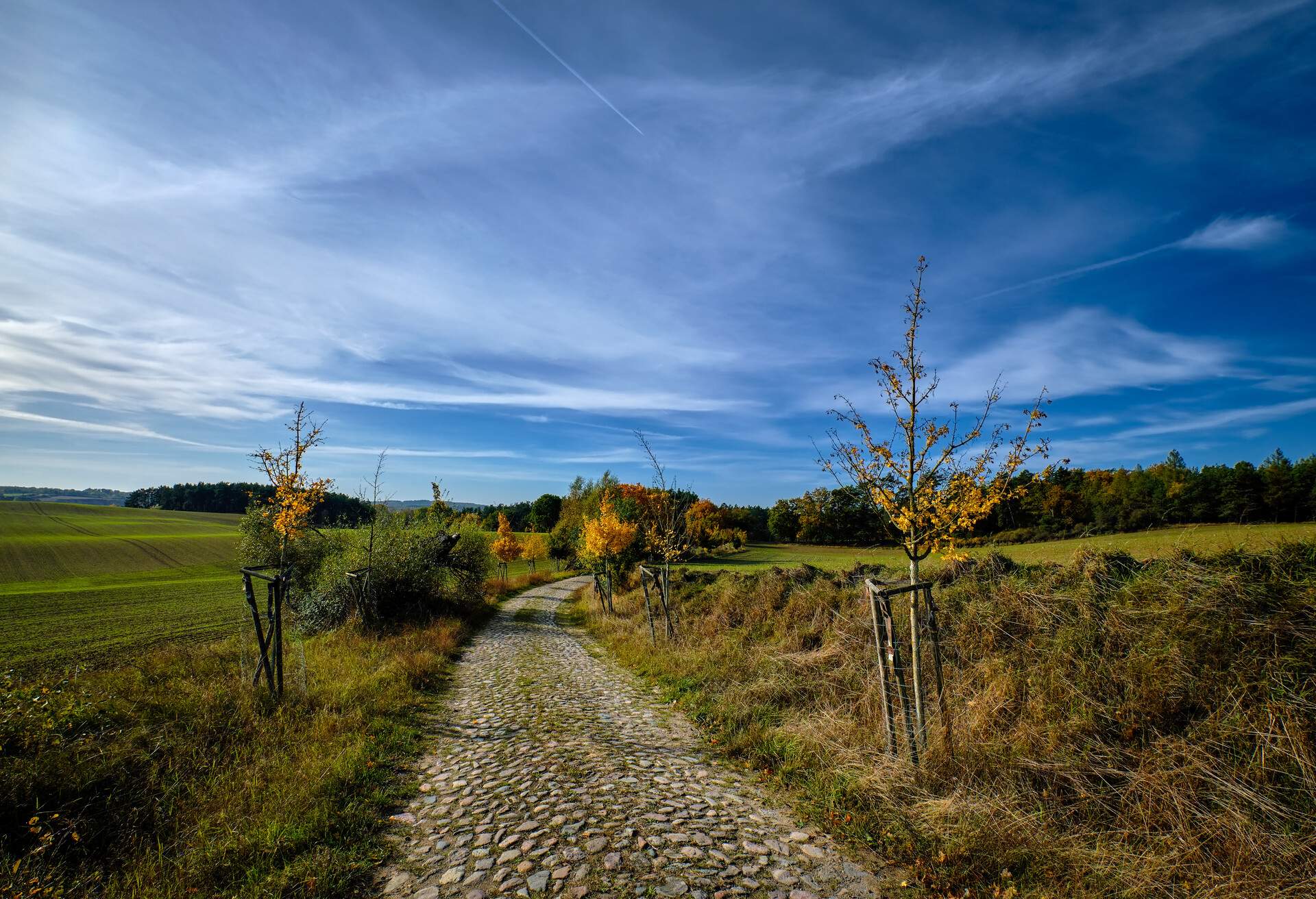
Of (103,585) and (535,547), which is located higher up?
(535,547)

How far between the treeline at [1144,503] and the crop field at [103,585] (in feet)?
67.7

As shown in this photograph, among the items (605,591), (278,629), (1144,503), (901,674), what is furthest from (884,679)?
(1144,503)

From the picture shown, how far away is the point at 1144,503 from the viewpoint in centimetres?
2800

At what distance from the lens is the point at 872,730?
21.5 feet

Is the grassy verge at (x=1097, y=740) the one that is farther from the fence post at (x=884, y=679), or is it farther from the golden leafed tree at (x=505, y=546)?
the golden leafed tree at (x=505, y=546)

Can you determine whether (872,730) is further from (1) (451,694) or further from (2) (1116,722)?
(1) (451,694)

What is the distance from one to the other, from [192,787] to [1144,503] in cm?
3796

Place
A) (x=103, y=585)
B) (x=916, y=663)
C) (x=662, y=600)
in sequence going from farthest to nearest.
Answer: (x=103, y=585) < (x=662, y=600) < (x=916, y=663)

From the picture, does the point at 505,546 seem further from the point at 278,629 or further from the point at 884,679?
the point at 884,679

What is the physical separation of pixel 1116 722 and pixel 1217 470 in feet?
118

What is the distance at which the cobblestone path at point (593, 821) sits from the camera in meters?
4.02

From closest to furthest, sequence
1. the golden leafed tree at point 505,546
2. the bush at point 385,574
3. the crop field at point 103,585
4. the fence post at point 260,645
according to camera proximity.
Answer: the fence post at point 260,645 → the bush at point 385,574 → the crop field at point 103,585 → the golden leafed tree at point 505,546

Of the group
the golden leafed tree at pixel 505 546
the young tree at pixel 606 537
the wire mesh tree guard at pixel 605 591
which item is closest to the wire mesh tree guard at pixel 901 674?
the wire mesh tree guard at pixel 605 591

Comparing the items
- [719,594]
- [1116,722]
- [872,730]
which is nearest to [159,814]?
[872,730]
